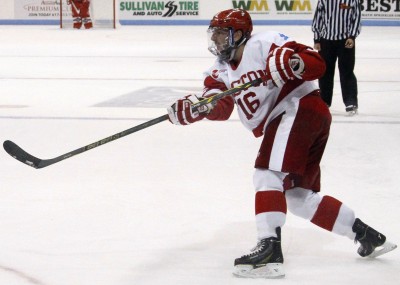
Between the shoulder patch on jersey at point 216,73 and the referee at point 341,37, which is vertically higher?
the shoulder patch on jersey at point 216,73

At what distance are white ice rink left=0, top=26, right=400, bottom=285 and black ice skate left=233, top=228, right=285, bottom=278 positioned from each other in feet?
0.14

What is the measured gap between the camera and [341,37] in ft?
19.9

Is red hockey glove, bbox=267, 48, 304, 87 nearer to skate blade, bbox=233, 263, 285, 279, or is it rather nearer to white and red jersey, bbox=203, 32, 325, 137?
white and red jersey, bbox=203, 32, 325, 137

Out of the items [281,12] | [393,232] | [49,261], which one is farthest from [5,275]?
[281,12]

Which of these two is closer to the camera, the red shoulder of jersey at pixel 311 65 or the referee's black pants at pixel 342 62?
the red shoulder of jersey at pixel 311 65

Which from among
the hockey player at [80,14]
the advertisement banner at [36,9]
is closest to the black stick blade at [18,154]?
the hockey player at [80,14]

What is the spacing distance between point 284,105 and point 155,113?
339 centimetres

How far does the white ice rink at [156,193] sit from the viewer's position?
2717 mm

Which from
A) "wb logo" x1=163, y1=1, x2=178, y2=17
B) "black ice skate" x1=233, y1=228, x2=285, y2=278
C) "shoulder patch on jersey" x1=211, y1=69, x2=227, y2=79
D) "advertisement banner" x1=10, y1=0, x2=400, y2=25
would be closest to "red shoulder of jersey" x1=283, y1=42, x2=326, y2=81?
"shoulder patch on jersey" x1=211, y1=69, x2=227, y2=79

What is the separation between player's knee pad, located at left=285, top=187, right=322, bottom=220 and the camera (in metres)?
2.78

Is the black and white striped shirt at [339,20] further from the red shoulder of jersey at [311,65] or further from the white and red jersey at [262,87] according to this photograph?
the red shoulder of jersey at [311,65]

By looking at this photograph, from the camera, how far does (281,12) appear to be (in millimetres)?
17000

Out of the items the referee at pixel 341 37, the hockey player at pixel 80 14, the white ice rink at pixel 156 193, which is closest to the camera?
the white ice rink at pixel 156 193

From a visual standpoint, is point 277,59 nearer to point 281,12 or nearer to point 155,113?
point 155,113
